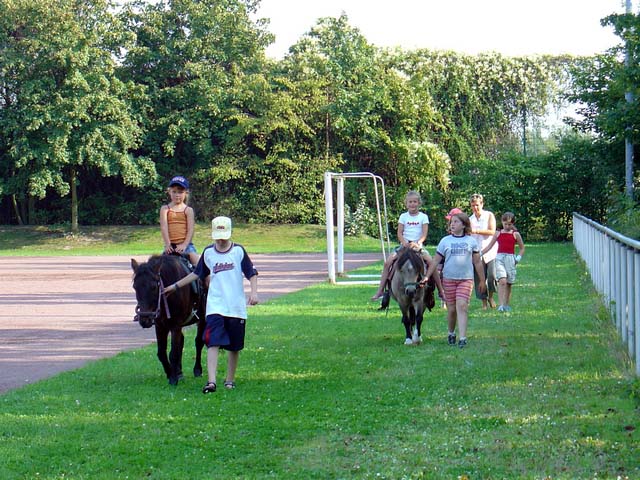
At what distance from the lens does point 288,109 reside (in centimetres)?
4966

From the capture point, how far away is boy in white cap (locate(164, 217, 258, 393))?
31.5 ft

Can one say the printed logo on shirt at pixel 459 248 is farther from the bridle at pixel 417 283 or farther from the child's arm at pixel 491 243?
the child's arm at pixel 491 243

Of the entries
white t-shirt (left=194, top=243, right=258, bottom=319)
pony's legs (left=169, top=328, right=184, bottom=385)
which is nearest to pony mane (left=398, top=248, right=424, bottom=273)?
white t-shirt (left=194, top=243, right=258, bottom=319)

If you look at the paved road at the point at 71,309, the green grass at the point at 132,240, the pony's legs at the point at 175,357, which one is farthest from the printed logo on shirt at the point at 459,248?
the green grass at the point at 132,240

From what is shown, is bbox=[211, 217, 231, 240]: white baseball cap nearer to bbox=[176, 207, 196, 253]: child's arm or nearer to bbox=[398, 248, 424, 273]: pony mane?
bbox=[176, 207, 196, 253]: child's arm

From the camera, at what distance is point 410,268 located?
40.7 ft

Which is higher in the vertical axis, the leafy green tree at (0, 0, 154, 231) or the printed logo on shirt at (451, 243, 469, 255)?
the leafy green tree at (0, 0, 154, 231)

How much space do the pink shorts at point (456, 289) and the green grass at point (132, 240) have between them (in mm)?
31305

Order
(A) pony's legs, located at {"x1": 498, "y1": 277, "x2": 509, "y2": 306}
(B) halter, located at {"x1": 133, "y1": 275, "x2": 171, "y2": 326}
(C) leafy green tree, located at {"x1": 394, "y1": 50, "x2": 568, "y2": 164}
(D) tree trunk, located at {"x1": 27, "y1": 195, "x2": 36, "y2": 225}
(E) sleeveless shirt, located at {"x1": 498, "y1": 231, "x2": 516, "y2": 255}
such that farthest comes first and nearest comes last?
(D) tree trunk, located at {"x1": 27, "y1": 195, "x2": 36, "y2": 225} < (C) leafy green tree, located at {"x1": 394, "y1": 50, "x2": 568, "y2": 164} < (E) sleeveless shirt, located at {"x1": 498, "y1": 231, "x2": 516, "y2": 255} < (A) pony's legs, located at {"x1": 498, "y1": 277, "x2": 509, "y2": 306} < (B) halter, located at {"x1": 133, "y1": 275, "x2": 171, "y2": 326}

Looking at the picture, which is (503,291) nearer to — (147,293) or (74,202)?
(147,293)

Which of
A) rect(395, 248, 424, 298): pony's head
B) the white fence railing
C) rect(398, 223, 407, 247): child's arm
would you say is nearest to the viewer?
the white fence railing

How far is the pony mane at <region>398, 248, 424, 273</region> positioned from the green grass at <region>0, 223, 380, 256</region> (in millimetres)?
30917

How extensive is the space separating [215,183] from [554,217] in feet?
61.3

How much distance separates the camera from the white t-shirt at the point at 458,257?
1209 cm
